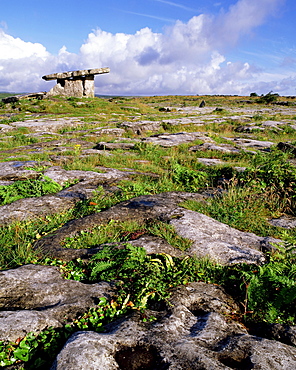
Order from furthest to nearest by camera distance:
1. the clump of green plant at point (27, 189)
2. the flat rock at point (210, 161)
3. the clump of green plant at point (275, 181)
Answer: the flat rock at point (210, 161)
the clump of green plant at point (275, 181)
the clump of green plant at point (27, 189)

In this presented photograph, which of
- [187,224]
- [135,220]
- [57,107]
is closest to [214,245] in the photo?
[187,224]

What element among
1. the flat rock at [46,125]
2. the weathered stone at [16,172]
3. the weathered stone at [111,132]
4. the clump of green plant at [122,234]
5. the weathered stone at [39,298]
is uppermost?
the flat rock at [46,125]

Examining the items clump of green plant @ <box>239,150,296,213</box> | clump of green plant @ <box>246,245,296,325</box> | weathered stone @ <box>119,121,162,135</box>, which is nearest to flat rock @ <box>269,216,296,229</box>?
clump of green plant @ <box>239,150,296,213</box>

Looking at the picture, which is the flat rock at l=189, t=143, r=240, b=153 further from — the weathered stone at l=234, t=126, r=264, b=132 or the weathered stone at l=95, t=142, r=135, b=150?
the weathered stone at l=234, t=126, r=264, b=132

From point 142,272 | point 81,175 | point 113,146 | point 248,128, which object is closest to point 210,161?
point 113,146

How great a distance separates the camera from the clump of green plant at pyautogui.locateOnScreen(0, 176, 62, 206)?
5.66 m

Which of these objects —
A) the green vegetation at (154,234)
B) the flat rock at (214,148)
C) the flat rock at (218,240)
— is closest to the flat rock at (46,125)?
the green vegetation at (154,234)

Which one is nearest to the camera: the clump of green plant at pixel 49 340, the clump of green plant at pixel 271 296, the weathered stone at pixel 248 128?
the clump of green plant at pixel 49 340

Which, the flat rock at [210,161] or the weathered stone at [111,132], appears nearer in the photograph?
the flat rock at [210,161]

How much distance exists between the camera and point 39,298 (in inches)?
107

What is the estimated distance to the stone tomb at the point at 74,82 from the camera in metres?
29.0

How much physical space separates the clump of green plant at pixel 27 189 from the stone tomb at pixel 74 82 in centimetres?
2486

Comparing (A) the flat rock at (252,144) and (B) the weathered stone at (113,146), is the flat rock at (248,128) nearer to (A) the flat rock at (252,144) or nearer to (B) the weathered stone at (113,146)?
(A) the flat rock at (252,144)

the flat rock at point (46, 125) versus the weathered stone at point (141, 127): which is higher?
the flat rock at point (46, 125)
